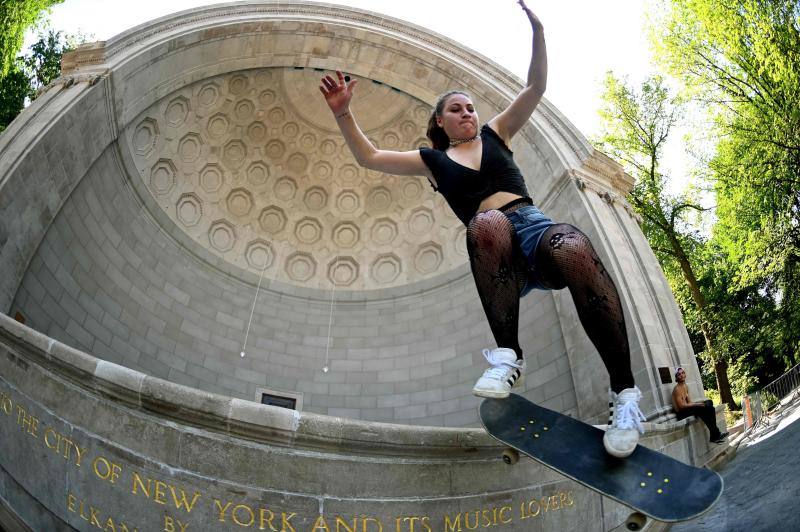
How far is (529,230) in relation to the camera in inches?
140

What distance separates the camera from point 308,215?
12.3 metres

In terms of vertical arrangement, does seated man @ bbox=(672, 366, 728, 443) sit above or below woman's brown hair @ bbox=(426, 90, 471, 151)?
below

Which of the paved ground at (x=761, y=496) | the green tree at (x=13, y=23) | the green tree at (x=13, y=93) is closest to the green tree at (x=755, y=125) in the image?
the paved ground at (x=761, y=496)

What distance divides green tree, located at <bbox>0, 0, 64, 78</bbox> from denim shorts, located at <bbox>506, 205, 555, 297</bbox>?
13582 millimetres

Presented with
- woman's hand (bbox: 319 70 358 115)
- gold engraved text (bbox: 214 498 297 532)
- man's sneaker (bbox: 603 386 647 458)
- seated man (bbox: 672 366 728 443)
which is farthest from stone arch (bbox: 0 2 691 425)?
woman's hand (bbox: 319 70 358 115)

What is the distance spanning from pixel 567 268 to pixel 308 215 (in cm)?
951

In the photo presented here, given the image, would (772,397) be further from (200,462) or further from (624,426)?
(200,462)

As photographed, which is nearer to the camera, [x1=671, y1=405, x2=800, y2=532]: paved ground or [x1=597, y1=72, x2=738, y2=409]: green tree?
[x1=671, y1=405, x2=800, y2=532]: paved ground

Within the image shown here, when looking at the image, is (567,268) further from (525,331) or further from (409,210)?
(409,210)

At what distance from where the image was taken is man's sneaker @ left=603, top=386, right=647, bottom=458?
302 cm

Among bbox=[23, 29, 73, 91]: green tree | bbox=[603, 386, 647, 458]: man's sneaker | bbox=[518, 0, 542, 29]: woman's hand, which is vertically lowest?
bbox=[603, 386, 647, 458]: man's sneaker

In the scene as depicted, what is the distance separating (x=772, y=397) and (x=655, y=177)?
7018 mm

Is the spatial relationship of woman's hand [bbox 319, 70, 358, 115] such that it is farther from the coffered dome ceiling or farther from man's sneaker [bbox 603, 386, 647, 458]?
the coffered dome ceiling

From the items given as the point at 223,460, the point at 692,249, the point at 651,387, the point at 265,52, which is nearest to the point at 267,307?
the point at 265,52
